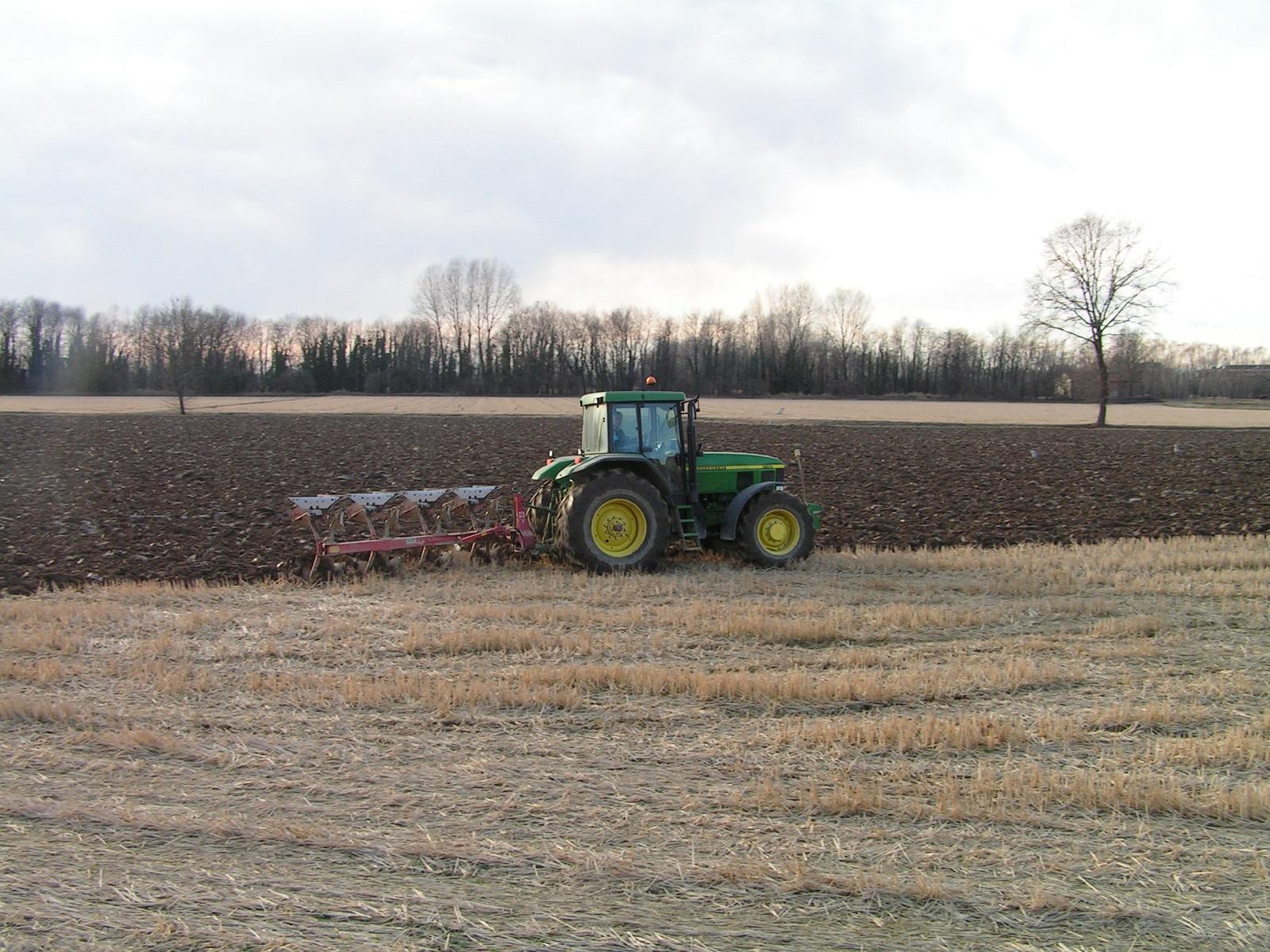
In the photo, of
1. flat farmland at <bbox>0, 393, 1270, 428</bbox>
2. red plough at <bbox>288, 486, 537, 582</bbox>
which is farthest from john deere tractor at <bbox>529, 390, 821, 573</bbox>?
flat farmland at <bbox>0, 393, 1270, 428</bbox>

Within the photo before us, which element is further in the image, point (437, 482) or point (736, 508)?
point (437, 482)

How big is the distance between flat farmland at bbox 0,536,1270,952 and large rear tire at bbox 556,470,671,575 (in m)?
1.84

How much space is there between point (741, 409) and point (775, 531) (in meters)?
36.2

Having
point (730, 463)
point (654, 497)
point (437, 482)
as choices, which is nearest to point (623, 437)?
point (654, 497)

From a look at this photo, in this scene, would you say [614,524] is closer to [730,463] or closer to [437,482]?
[730,463]

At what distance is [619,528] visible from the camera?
10.7 meters

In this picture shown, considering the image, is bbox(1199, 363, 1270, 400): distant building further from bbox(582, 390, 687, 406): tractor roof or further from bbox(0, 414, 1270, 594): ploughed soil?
bbox(582, 390, 687, 406): tractor roof

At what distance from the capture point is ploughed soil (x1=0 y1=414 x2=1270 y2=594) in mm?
12516

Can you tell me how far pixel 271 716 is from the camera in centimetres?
569

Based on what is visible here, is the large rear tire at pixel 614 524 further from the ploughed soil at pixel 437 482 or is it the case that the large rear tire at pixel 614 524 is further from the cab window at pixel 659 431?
the ploughed soil at pixel 437 482

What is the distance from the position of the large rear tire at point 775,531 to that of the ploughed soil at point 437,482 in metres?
2.30

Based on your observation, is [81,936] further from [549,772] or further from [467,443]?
[467,443]

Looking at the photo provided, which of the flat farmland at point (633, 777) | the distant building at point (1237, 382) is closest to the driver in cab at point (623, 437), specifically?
the flat farmland at point (633, 777)

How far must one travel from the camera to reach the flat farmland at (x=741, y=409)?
41938mm
